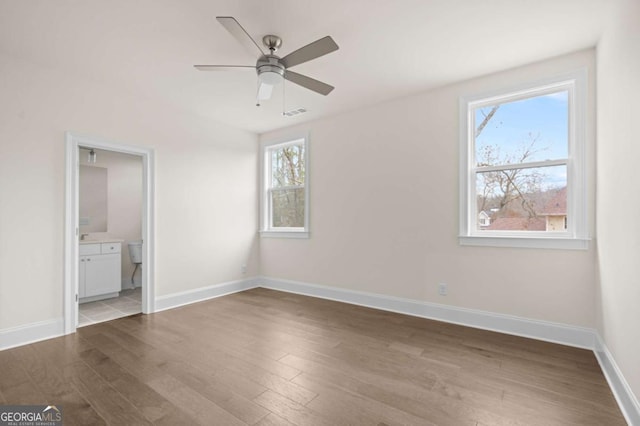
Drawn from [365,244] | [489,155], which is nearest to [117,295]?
[365,244]

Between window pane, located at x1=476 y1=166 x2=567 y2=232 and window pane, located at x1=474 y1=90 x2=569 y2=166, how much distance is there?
0.50 ft

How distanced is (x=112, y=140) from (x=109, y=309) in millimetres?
2293

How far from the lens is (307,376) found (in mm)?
2309

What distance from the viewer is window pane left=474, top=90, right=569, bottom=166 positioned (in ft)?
9.79

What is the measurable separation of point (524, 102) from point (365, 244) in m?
2.45

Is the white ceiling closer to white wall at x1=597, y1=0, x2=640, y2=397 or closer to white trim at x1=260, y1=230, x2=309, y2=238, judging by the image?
white wall at x1=597, y1=0, x2=640, y2=397

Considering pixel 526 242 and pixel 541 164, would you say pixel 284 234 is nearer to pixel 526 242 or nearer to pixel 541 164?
pixel 526 242

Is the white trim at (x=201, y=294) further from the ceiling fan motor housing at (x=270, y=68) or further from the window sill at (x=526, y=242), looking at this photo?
the window sill at (x=526, y=242)

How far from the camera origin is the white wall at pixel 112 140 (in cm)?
289

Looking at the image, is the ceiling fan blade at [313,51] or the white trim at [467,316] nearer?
the ceiling fan blade at [313,51]

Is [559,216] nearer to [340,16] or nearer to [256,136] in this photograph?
[340,16]

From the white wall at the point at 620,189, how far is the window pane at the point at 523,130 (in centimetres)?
39

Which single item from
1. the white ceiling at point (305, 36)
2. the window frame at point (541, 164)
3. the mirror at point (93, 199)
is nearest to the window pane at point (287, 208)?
the white ceiling at point (305, 36)

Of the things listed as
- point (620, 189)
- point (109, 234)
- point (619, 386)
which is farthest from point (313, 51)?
point (109, 234)
